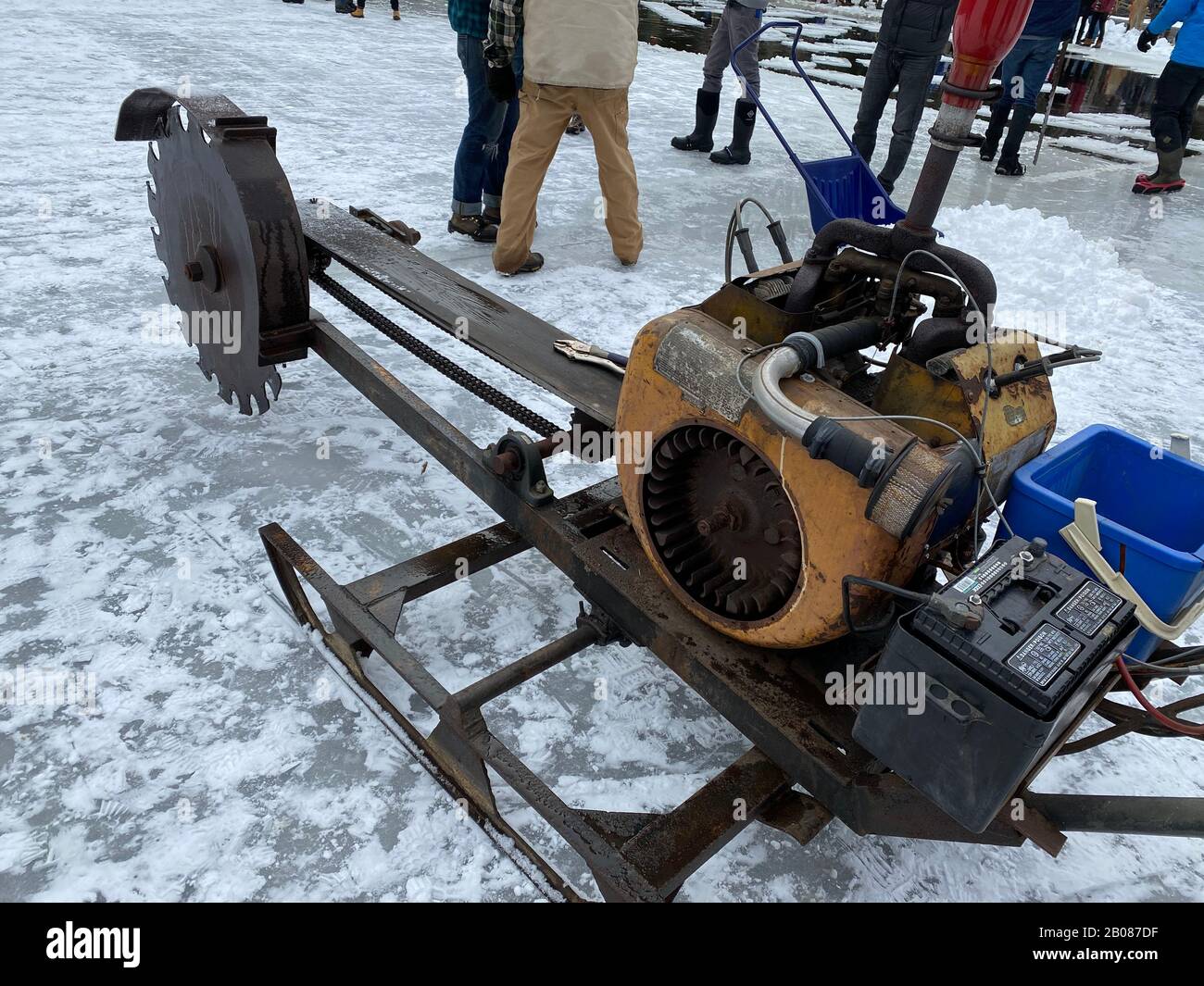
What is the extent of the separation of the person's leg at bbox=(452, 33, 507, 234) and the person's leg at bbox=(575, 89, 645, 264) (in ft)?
2.04

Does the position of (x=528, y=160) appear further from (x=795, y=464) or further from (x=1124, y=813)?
(x=1124, y=813)

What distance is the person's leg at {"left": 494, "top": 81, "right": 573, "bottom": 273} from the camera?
13.5ft

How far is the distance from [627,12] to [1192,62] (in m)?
5.44

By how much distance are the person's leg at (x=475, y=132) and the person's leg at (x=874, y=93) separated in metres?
2.55

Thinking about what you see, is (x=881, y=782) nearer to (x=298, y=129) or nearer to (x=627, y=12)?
(x=627, y=12)

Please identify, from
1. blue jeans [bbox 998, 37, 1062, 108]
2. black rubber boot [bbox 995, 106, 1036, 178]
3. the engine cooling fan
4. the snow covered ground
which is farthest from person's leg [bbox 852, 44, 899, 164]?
the engine cooling fan

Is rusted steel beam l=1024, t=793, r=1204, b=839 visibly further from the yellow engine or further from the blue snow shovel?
the blue snow shovel

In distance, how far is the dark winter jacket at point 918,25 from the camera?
536 cm

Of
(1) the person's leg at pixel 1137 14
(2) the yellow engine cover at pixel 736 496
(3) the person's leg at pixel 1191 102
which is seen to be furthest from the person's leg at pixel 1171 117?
(1) the person's leg at pixel 1137 14

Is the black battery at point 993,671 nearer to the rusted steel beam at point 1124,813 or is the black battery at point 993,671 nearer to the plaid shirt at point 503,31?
the rusted steel beam at point 1124,813
